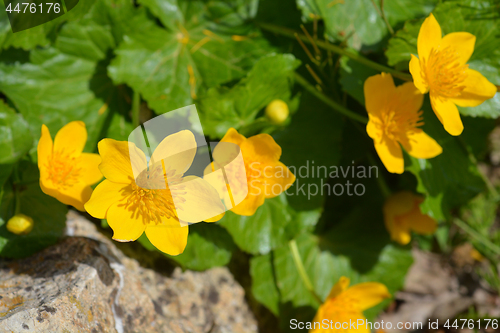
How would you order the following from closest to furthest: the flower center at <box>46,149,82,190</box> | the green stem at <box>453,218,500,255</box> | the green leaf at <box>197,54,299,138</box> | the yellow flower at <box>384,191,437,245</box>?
the flower center at <box>46,149,82,190</box> → the green leaf at <box>197,54,299,138</box> → the yellow flower at <box>384,191,437,245</box> → the green stem at <box>453,218,500,255</box>

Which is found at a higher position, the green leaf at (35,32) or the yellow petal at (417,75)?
the yellow petal at (417,75)

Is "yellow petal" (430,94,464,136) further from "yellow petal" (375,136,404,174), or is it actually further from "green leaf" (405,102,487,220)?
"green leaf" (405,102,487,220)

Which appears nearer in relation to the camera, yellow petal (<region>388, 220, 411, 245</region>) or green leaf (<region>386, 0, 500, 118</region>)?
green leaf (<region>386, 0, 500, 118</region>)

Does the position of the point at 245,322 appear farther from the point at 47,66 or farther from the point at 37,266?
the point at 47,66

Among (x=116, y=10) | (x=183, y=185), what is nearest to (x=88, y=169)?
(x=183, y=185)

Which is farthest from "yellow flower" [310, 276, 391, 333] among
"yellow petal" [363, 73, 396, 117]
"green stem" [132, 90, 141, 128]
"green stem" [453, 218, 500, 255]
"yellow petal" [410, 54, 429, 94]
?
"green stem" [132, 90, 141, 128]

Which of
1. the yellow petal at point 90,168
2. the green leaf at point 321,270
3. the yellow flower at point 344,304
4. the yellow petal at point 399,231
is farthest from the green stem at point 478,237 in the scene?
the yellow petal at point 90,168

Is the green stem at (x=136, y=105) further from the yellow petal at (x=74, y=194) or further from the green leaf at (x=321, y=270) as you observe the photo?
the green leaf at (x=321, y=270)

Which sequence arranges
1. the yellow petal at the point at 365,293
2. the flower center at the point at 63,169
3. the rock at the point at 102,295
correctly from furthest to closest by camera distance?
1. the yellow petal at the point at 365,293
2. the flower center at the point at 63,169
3. the rock at the point at 102,295
